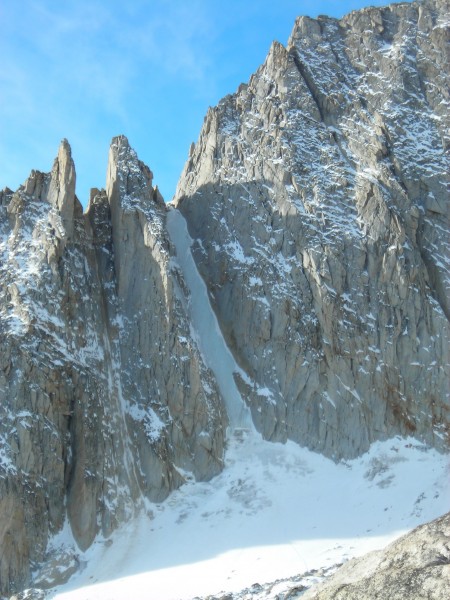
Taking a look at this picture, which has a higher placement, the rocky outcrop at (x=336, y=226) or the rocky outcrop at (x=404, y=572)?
the rocky outcrop at (x=336, y=226)

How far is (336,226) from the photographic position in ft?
139

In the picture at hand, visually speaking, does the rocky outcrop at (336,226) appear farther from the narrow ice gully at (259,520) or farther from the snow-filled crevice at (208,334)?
the narrow ice gully at (259,520)

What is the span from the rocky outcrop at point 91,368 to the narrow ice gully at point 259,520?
4.12 ft

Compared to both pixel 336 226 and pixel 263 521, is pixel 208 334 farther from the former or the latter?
pixel 263 521

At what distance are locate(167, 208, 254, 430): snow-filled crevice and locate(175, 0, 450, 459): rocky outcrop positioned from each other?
0.52 m

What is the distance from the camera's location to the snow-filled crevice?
39.6 m

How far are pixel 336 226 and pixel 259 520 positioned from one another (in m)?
16.7

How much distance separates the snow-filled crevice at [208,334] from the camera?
3956cm

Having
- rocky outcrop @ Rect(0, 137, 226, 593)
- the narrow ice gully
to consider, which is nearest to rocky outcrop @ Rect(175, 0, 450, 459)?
the narrow ice gully

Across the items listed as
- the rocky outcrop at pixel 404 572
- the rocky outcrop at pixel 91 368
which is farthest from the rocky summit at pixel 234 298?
the rocky outcrop at pixel 404 572

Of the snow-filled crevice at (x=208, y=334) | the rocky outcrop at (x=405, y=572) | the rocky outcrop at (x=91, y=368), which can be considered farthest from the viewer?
the snow-filled crevice at (x=208, y=334)

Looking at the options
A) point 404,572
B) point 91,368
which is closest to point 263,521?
point 91,368

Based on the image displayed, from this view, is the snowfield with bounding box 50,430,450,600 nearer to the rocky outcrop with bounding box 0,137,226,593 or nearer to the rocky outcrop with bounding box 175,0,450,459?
the rocky outcrop with bounding box 0,137,226,593

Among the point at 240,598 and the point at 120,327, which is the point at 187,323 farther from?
the point at 240,598
